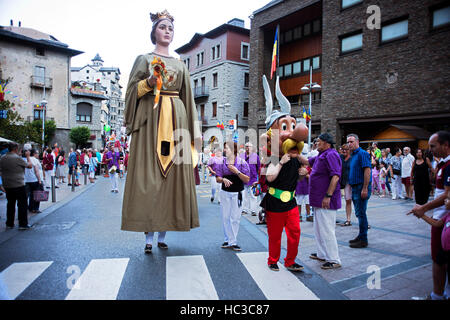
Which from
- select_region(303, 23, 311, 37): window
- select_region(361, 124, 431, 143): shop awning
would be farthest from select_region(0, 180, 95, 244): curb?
select_region(303, 23, 311, 37): window

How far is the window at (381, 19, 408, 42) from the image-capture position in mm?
17531

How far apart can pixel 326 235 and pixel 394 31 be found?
59.0 feet

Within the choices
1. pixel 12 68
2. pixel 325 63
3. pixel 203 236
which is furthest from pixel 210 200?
pixel 12 68

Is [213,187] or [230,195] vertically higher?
[230,195]

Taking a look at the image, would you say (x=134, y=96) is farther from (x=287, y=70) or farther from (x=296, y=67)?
(x=287, y=70)

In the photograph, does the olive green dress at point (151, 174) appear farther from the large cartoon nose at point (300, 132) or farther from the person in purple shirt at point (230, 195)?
the large cartoon nose at point (300, 132)

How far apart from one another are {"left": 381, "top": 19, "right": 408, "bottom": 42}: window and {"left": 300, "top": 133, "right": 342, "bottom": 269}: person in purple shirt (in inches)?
661

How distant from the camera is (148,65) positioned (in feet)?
14.8

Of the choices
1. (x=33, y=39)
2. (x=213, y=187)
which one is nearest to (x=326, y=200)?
(x=213, y=187)

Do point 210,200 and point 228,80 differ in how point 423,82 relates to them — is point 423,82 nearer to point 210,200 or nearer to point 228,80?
point 210,200

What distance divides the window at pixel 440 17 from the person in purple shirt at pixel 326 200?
1596 centimetres

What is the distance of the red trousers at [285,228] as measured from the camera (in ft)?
13.2

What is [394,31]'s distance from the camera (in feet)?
59.1

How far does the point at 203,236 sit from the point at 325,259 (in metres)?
2.32
